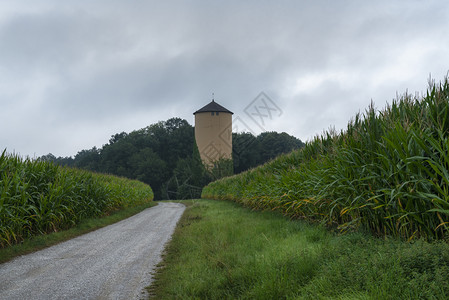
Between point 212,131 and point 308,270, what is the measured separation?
4955 centimetres

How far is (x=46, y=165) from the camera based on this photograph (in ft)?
32.3

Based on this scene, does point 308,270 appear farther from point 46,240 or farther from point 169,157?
point 169,157

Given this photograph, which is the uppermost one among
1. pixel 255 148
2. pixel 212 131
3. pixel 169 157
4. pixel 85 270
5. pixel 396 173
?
pixel 212 131

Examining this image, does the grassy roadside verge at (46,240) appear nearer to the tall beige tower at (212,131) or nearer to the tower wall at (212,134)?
the tall beige tower at (212,131)

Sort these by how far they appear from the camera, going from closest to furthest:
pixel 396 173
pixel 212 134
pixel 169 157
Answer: pixel 396 173, pixel 212 134, pixel 169 157

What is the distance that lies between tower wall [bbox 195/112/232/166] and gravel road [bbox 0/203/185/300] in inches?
1767

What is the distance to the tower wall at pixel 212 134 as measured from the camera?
52469mm

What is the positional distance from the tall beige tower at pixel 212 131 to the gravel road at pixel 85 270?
4480cm

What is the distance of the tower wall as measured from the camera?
52469 mm

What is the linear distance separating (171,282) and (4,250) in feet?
15.0

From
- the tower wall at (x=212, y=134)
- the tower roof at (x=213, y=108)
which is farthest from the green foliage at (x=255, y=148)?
the tower roof at (x=213, y=108)

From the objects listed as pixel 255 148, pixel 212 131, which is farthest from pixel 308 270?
pixel 255 148

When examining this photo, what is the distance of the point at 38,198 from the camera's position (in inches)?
337

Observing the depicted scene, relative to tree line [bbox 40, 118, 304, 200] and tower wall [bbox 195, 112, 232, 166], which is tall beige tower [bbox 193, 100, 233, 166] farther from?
tree line [bbox 40, 118, 304, 200]
